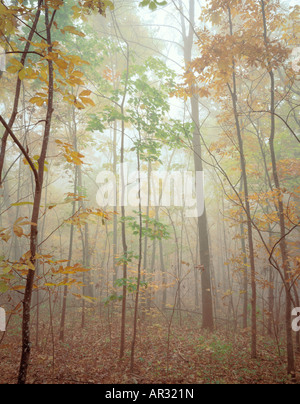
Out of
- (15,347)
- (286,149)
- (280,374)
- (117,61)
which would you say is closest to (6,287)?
(280,374)

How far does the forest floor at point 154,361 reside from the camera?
4.65m

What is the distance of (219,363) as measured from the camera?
5430 mm

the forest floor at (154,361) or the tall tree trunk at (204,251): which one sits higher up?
the tall tree trunk at (204,251)

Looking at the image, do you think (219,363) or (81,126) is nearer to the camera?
(219,363)

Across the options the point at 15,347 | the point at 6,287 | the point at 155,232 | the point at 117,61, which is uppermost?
the point at 117,61

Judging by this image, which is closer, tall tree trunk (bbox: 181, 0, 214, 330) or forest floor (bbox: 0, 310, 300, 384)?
forest floor (bbox: 0, 310, 300, 384)

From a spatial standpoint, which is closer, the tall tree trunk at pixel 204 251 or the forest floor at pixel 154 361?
the forest floor at pixel 154 361

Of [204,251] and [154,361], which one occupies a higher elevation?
[204,251]

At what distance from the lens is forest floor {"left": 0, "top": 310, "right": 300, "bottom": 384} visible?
15.3 ft

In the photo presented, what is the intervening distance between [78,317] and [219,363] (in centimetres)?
786

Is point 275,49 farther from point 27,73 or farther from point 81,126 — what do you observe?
point 81,126

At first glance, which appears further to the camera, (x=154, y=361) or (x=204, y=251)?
(x=204, y=251)

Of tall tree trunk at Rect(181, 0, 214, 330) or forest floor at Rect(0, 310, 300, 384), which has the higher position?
tall tree trunk at Rect(181, 0, 214, 330)

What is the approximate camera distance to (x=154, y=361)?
18.6ft
